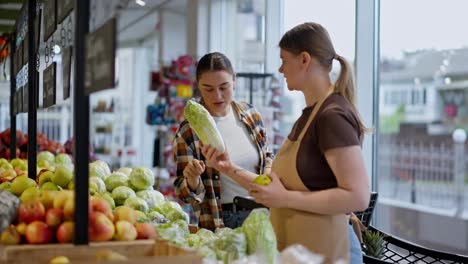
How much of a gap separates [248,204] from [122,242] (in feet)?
4.29

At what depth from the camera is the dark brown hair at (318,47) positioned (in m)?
2.45

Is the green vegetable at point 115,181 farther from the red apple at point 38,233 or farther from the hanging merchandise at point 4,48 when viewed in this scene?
the hanging merchandise at point 4,48

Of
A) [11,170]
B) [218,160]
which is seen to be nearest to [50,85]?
[218,160]

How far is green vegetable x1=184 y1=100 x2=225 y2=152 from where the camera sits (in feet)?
9.73

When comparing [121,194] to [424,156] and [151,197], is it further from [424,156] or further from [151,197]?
[424,156]

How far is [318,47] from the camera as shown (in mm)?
2451

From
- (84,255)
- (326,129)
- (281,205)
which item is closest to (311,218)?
(281,205)

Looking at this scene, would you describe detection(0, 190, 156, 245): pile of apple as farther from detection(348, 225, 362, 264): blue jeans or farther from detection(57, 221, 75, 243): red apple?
detection(348, 225, 362, 264): blue jeans

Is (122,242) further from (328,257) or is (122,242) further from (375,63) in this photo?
(375,63)

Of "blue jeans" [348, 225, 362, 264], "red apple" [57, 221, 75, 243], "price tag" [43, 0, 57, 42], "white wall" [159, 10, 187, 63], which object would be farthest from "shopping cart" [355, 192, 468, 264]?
"white wall" [159, 10, 187, 63]

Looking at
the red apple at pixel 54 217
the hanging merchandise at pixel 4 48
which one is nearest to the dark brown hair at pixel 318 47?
the red apple at pixel 54 217

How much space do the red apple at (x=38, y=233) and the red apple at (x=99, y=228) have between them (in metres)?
0.12

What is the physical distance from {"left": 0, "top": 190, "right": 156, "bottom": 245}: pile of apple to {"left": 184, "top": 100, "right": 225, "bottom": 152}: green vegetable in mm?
765

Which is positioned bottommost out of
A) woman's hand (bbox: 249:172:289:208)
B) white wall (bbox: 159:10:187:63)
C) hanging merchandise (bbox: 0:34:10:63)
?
woman's hand (bbox: 249:172:289:208)
